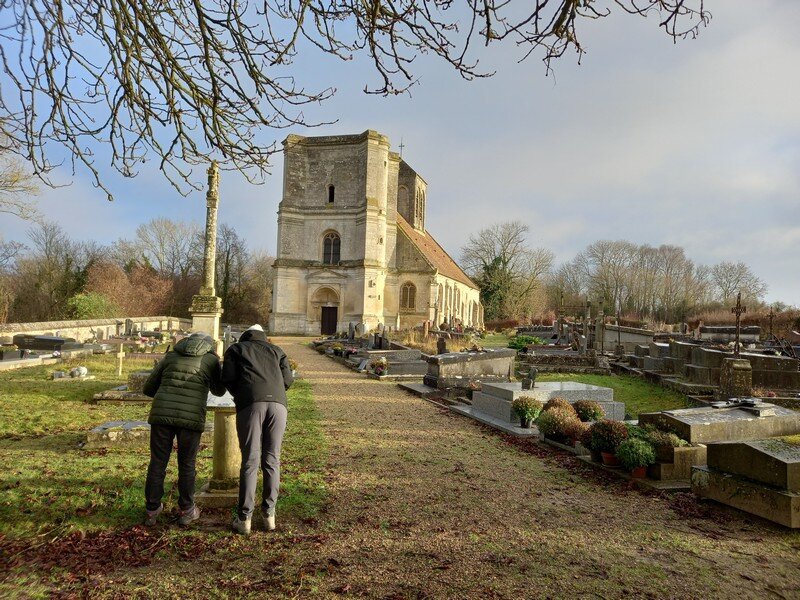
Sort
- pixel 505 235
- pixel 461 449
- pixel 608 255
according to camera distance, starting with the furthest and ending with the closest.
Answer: pixel 608 255
pixel 505 235
pixel 461 449

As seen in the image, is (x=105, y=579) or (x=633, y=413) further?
(x=633, y=413)

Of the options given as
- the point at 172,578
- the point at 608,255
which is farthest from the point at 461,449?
the point at 608,255

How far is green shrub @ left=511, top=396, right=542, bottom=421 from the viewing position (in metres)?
8.98

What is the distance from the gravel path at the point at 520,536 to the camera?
12.0ft

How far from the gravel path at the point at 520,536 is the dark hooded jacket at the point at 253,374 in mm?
1313

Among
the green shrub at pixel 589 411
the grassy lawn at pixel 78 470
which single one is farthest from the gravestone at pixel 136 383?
the green shrub at pixel 589 411

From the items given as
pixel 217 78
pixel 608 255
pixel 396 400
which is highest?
pixel 608 255

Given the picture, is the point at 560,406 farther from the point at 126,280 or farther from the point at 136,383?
the point at 126,280

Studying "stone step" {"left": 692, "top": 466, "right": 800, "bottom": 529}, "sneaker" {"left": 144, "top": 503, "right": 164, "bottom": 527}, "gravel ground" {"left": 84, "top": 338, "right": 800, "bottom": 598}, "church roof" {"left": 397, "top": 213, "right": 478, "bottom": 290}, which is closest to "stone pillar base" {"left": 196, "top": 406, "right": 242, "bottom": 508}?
"sneaker" {"left": 144, "top": 503, "right": 164, "bottom": 527}

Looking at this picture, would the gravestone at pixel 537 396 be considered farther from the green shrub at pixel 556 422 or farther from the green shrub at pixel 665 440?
the green shrub at pixel 665 440

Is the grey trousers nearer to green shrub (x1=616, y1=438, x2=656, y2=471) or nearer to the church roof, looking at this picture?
green shrub (x1=616, y1=438, x2=656, y2=471)

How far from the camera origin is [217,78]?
4.28m

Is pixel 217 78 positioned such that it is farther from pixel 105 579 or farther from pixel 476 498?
pixel 476 498

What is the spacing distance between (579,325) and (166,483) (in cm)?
2923
